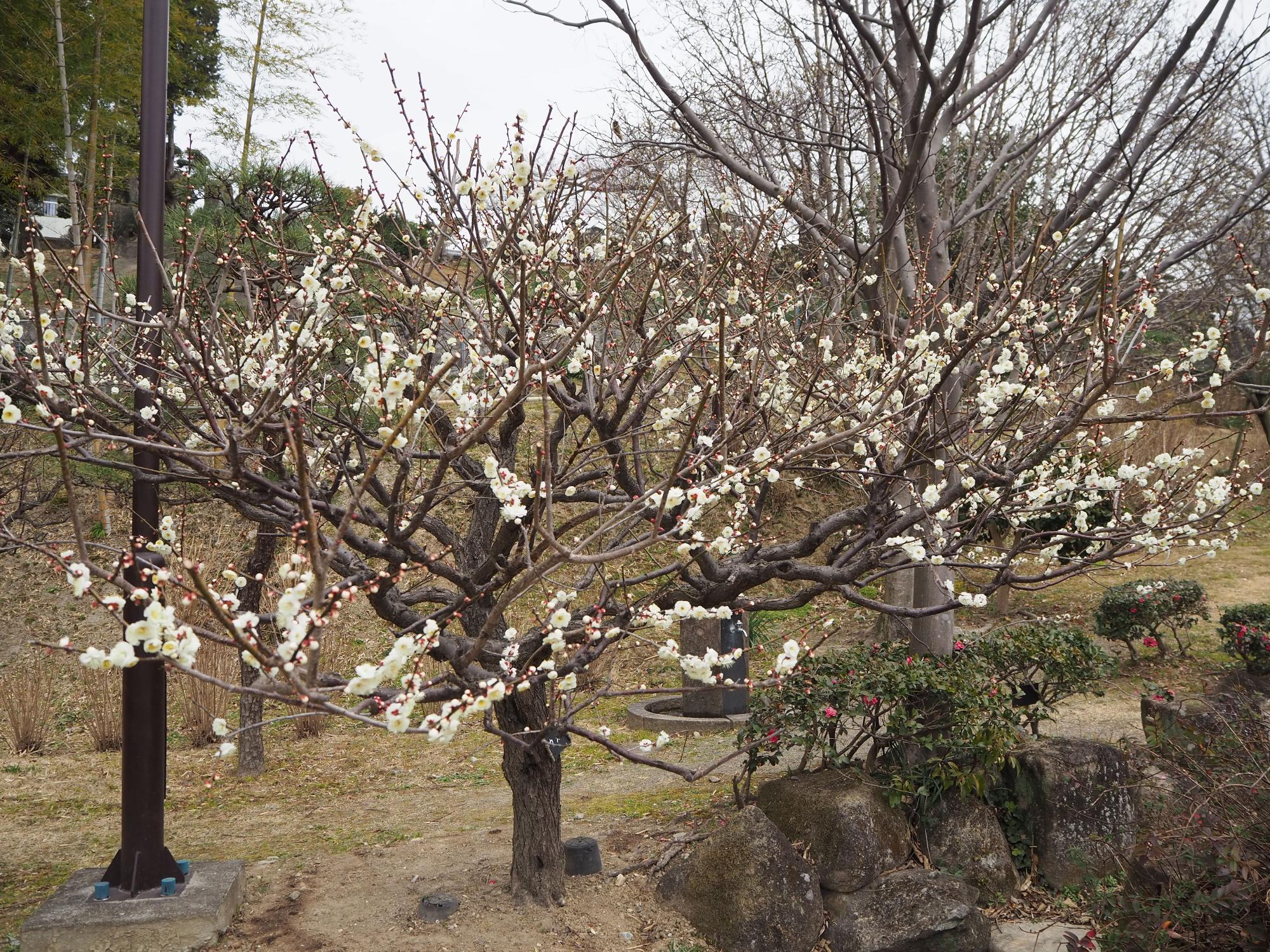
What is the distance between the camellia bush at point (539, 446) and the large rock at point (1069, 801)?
0.37 meters

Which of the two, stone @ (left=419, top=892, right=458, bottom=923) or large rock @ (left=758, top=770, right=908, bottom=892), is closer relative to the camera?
stone @ (left=419, top=892, right=458, bottom=923)

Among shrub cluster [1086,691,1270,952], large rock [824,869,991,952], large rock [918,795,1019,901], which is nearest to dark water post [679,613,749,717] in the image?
large rock [918,795,1019,901]

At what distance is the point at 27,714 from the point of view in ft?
27.5

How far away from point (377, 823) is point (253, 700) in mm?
1669

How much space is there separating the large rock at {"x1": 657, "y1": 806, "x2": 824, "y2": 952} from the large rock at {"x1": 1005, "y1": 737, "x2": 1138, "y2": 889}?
134 centimetres

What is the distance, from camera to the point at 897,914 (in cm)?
445

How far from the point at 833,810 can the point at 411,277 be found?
10.9ft

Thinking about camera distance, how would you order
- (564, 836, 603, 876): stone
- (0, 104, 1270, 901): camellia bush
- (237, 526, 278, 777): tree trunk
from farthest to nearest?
(237, 526, 278, 777): tree trunk < (564, 836, 603, 876): stone < (0, 104, 1270, 901): camellia bush

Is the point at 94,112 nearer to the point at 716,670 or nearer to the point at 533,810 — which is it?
the point at 716,670

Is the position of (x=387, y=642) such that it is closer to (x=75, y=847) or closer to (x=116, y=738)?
(x=116, y=738)

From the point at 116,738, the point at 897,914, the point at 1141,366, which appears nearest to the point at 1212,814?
the point at 897,914

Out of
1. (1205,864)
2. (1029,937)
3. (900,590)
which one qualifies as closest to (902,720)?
(1029,937)

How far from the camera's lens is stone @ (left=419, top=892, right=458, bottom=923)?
4477 millimetres

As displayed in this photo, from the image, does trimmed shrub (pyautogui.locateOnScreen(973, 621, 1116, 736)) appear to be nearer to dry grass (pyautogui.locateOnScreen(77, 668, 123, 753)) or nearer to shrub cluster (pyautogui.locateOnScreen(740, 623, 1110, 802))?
shrub cluster (pyautogui.locateOnScreen(740, 623, 1110, 802))
